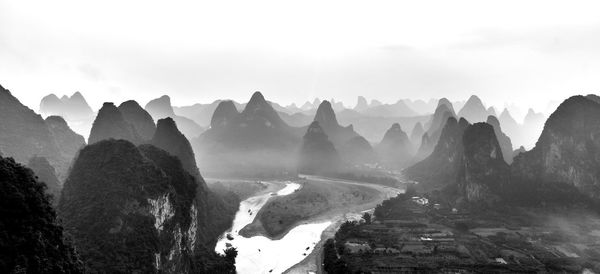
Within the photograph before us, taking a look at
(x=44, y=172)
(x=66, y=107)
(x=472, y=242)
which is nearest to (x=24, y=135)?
(x=44, y=172)

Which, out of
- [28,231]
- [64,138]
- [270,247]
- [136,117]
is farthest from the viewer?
[136,117]

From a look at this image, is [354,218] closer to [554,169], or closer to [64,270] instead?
[554,169]

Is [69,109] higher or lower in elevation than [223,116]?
higher

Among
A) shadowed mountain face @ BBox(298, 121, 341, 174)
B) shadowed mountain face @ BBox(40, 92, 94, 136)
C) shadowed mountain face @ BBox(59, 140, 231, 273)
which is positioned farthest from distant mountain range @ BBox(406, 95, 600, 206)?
shadowed mountain face @ BBox(40, 92, 94, 136)

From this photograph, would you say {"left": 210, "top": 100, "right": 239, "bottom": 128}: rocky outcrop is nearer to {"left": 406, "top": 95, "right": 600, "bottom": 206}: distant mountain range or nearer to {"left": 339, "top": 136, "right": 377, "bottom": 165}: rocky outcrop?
{"left": 339, "top": 136, "right": 377, "bottom": 165}: rocky outcrop

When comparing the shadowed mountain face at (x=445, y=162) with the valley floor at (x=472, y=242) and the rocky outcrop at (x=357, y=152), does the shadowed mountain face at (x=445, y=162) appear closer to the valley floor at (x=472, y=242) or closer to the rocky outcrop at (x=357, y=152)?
the rocky outcrop at (x=357, y=152)

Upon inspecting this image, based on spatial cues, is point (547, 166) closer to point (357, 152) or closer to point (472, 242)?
point (472, 242)
